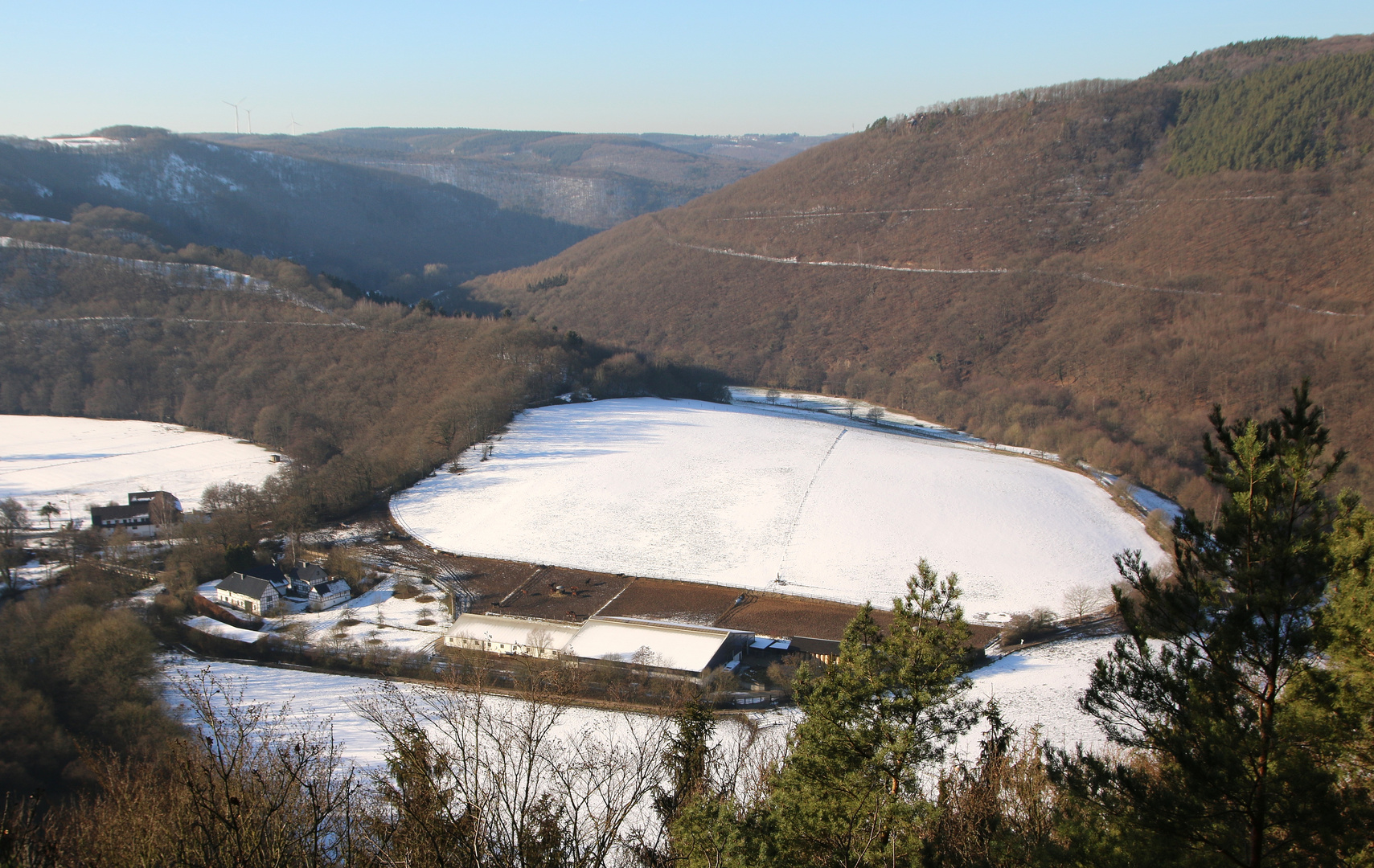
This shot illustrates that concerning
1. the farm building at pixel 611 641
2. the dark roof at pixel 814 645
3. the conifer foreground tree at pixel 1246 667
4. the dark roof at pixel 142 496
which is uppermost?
the conifer foreground tree at pixel 1246 667

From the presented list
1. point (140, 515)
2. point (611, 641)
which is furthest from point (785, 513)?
point (140, 515)

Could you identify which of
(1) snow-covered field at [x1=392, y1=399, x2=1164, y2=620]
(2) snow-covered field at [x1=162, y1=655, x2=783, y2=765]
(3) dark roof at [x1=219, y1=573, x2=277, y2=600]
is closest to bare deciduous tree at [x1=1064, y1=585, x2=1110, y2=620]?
(1) snow-covered field at [x1=392, y1=399, x2=1164, y2=620]

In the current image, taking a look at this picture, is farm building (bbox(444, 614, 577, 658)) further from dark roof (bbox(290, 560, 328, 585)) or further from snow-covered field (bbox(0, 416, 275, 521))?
snow-covered field (bbox(0, 416, 275, 521))

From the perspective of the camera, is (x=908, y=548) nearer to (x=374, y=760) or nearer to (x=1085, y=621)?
(x=1085, y=621)

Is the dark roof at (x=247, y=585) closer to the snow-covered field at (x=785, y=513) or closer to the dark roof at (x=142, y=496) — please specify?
the snow-covered field at (x=785, y=513)

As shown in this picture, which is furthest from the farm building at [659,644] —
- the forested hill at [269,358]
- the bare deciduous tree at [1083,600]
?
the forested hill at [269,358]

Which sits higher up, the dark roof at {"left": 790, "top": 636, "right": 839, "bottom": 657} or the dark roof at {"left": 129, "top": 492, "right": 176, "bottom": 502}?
the dark roof at {"left": 790, "top": 636, "right": 839, "bottom": 657}
